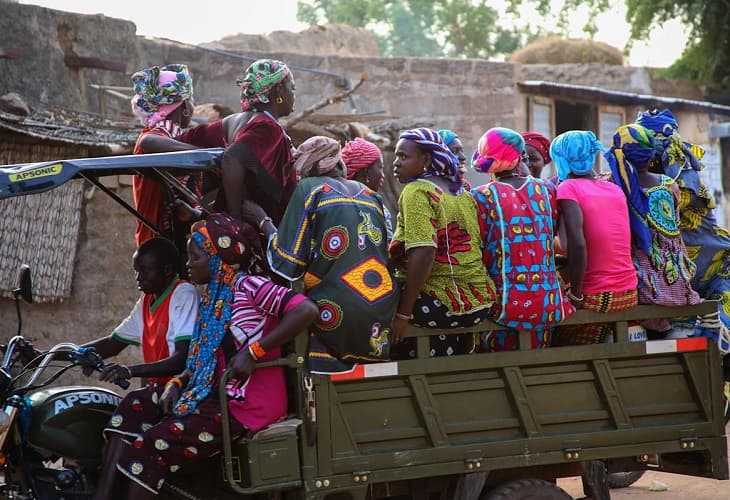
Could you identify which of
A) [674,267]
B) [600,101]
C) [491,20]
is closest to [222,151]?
[674,267]

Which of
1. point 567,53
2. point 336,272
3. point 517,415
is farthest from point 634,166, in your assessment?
point 567,53

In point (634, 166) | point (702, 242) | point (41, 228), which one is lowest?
point (41, 228)

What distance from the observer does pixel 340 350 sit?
13.7 ft

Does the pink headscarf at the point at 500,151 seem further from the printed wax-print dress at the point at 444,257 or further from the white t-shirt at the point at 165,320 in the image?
the white t-shirt at the point at 165,320

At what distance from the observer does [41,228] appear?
8.62m

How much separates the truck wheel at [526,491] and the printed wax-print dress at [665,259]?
96cm

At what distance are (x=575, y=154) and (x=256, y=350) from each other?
1.87 metres

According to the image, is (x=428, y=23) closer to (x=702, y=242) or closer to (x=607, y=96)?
(x=607, y=96)

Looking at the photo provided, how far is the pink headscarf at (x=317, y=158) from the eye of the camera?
4387 millimetres

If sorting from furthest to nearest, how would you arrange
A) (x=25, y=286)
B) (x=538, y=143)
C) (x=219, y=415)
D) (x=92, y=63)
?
(x=92, y=63) → (x=538, y=143) → (x=219, y=415) → (x=25, y=286)

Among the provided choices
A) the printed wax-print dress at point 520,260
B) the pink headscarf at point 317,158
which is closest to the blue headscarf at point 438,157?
the printed wax-print dress at point 520,260

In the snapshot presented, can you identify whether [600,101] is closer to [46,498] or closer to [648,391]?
[648,391]

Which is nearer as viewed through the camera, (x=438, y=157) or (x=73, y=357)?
(x=73, y=357)

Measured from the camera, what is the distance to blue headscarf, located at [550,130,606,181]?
16.3ft
